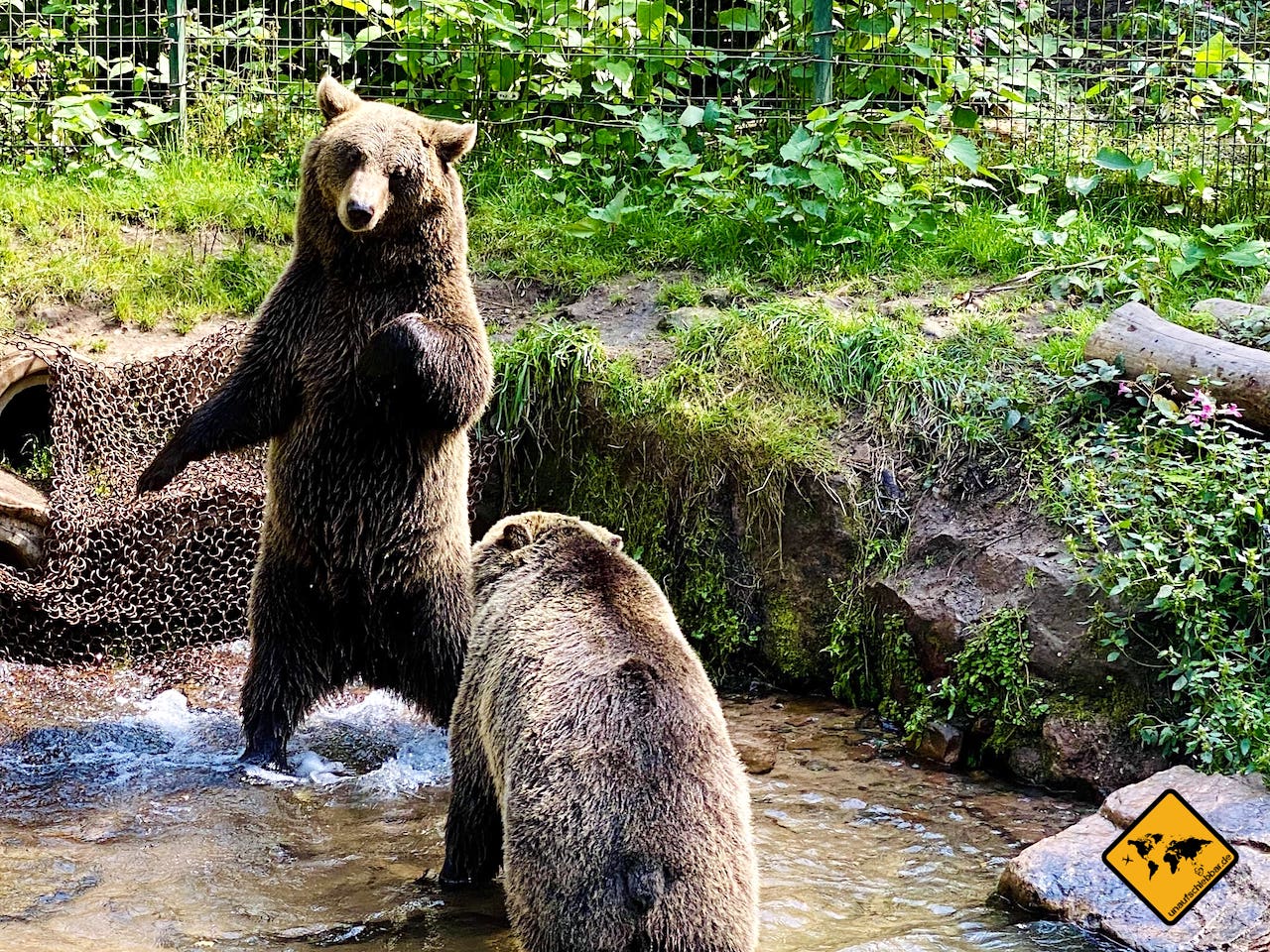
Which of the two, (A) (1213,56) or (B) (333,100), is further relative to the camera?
(A) (1213,56)

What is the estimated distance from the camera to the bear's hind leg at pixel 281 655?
536 centimetres

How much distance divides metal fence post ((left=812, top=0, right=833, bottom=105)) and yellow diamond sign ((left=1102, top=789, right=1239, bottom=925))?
556cm

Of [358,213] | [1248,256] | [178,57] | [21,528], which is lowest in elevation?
[21,528]

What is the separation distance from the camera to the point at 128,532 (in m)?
6.32

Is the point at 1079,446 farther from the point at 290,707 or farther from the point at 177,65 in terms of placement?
the point at 177,65

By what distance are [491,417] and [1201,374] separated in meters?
3.17

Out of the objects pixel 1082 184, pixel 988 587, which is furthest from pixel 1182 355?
pixel 1082 184

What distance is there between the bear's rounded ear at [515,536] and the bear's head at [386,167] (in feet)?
4.13

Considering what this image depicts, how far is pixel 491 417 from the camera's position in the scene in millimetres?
6973

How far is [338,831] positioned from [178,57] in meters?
6.10

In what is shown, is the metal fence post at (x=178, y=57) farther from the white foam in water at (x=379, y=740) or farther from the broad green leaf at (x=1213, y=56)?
the broad green leaf at (x=1213, y=56)

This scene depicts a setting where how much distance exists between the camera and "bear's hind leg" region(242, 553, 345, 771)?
536cm

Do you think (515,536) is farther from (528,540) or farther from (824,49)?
(824,49)

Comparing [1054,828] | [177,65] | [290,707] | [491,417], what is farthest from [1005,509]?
[177,65]
